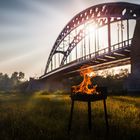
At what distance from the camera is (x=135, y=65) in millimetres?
37438

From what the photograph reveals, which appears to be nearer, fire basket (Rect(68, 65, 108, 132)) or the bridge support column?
fire basket (Rect(68, 65, 108, 132))

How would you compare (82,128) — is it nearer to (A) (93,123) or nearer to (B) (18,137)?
(A) (93,123)

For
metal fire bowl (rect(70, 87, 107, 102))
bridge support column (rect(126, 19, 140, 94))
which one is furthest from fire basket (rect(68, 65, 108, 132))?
bridge support column (rect(126, 19, 140, 94))

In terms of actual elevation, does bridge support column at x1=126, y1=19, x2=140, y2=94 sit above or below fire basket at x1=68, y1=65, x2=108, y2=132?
above

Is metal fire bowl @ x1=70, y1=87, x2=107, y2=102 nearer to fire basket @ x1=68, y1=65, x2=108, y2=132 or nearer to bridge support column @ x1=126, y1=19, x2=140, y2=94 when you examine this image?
fire basket @ x1=68, y1=65, x2=108, y2=132

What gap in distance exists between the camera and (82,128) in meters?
9.63

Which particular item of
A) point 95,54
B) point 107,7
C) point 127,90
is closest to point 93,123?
point 127,90

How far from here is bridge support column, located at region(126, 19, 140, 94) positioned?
114 feet

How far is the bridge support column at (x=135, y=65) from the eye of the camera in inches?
1369

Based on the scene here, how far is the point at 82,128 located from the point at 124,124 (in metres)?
1.41

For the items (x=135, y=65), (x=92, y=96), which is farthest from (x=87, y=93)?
(x=135, y=65)

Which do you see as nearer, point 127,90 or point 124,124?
point 124,124

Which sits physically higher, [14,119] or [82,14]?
[82,14]

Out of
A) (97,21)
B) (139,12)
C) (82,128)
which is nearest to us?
(82,128)
